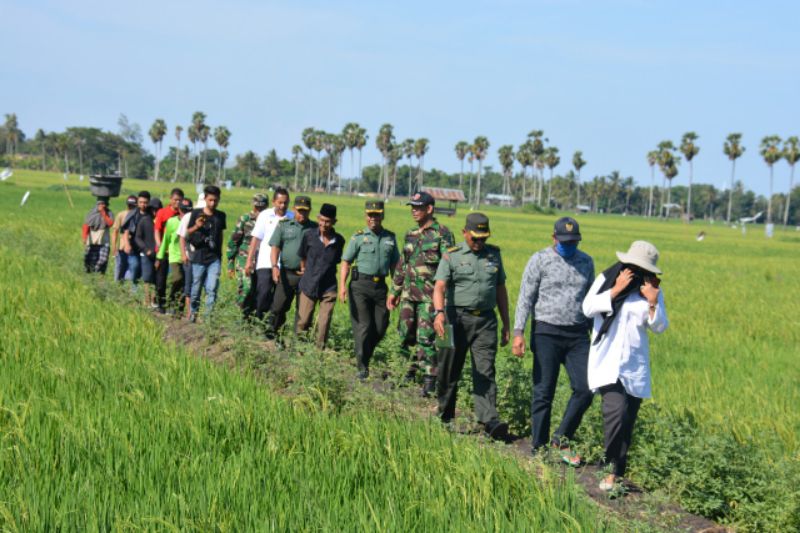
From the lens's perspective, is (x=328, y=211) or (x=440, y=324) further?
(x=328, y=211)

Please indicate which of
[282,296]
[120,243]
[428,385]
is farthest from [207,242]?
[428,385]

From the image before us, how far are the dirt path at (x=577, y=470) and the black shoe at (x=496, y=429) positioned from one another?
0.34ft

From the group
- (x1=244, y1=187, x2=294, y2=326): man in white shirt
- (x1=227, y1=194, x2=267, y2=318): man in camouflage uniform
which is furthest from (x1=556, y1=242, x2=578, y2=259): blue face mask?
(x1=227, y1=194, x2=267, y2=318): man in camouflage uniform

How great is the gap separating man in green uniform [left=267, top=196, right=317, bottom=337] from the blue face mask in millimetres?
3970

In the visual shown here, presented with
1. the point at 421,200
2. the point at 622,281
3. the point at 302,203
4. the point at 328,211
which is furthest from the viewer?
the point at 302,203

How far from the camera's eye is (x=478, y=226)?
7.16 meters

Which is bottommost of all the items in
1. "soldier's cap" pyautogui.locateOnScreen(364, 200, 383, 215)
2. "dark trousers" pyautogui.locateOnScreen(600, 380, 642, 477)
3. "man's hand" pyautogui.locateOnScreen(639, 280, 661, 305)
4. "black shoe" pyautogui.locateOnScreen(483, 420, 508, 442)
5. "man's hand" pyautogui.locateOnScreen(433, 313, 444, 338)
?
"black shoe" pyautogui.locateOnScreen(483, 420, 508, 442)

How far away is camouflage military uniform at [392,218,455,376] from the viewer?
8.59 meters

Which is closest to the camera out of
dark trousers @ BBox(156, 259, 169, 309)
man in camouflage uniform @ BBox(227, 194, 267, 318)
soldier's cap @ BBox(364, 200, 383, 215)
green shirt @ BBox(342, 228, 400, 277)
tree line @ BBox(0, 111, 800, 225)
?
soldier's cap @ BBox(364, 200, 383, 215)

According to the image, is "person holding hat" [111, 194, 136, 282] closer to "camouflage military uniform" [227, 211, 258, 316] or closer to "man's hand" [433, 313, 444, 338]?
"camouflage military uniform" [227, 211, 258, 316]

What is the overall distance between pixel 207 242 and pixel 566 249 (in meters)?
5.67

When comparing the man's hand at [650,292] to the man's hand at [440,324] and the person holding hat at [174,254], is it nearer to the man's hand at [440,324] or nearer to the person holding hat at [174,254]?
the man's hand at [440,324]

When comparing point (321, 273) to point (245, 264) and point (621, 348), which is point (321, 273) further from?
point (621, 348)

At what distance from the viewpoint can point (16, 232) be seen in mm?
25156
